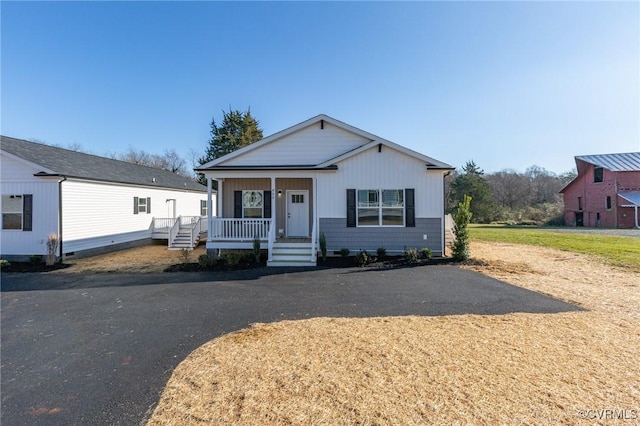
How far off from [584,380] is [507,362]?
70 centimetres

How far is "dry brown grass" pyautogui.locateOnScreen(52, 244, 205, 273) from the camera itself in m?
10.1

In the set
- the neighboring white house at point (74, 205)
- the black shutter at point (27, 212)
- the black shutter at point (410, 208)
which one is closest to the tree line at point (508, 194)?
the black shutter at point (410, 208)

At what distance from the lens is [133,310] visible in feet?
19.6

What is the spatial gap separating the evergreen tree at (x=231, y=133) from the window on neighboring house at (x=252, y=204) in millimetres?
23884

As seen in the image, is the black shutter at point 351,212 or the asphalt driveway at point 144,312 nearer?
the asphalt driveway at point 144,312

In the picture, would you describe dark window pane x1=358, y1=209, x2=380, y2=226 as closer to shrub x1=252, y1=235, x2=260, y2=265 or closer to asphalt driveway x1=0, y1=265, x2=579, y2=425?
asphalt driveway x1=0, y1=265, x2=579, y2=425

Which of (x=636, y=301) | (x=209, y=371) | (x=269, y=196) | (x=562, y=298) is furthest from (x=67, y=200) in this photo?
(x=636, y=301)

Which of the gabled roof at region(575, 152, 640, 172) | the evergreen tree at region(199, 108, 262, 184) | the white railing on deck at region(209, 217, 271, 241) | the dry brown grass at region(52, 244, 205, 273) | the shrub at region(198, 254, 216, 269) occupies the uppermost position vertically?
the evergreen tree at region(199, 108, 262, 184)

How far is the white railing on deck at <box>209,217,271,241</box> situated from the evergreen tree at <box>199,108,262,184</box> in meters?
25.7

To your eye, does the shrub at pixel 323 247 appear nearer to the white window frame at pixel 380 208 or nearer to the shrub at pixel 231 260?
the white window frame at pixel 380 208

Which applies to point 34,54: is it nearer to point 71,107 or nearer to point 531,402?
point 71,107

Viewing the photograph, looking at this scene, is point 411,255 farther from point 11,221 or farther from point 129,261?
point 11,221

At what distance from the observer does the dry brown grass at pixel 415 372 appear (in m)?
2.69

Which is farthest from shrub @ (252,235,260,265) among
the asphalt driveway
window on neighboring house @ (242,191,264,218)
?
window on neighboring house @ (242,191,264,218)
